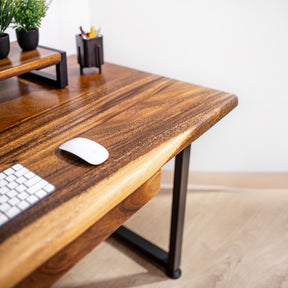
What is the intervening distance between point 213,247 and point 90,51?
37.6 inches

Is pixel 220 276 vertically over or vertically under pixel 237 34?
under

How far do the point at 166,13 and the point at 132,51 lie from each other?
0.25 m

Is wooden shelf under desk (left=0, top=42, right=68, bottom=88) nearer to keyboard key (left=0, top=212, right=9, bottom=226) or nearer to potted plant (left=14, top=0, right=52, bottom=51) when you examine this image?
potted plant (left=14, top=0, right=52, bottom=51)

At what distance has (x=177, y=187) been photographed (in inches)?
46.0

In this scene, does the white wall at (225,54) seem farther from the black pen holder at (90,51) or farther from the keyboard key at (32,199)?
the keyboard key at (32,199)

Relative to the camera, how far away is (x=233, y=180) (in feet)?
5.96

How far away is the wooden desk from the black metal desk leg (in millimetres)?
187

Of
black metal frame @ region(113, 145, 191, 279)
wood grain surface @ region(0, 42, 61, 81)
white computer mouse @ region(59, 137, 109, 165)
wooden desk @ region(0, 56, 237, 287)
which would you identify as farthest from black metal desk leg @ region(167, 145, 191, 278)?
wood grain surface @ region(0, 42, 61, 81)

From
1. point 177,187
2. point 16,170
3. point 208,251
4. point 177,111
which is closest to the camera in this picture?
point 16,170

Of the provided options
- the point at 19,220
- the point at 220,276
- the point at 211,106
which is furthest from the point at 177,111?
the point at 220,276

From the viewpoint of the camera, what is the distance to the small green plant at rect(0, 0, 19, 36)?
1003mm

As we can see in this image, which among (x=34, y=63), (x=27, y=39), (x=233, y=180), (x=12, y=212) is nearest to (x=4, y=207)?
(x=12, y=212)

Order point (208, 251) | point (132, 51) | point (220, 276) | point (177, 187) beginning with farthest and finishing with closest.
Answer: point (132, 51) < point (208, 251) < point (220, 276) < point (177, 187)

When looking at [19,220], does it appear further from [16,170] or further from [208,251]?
[208,251]
